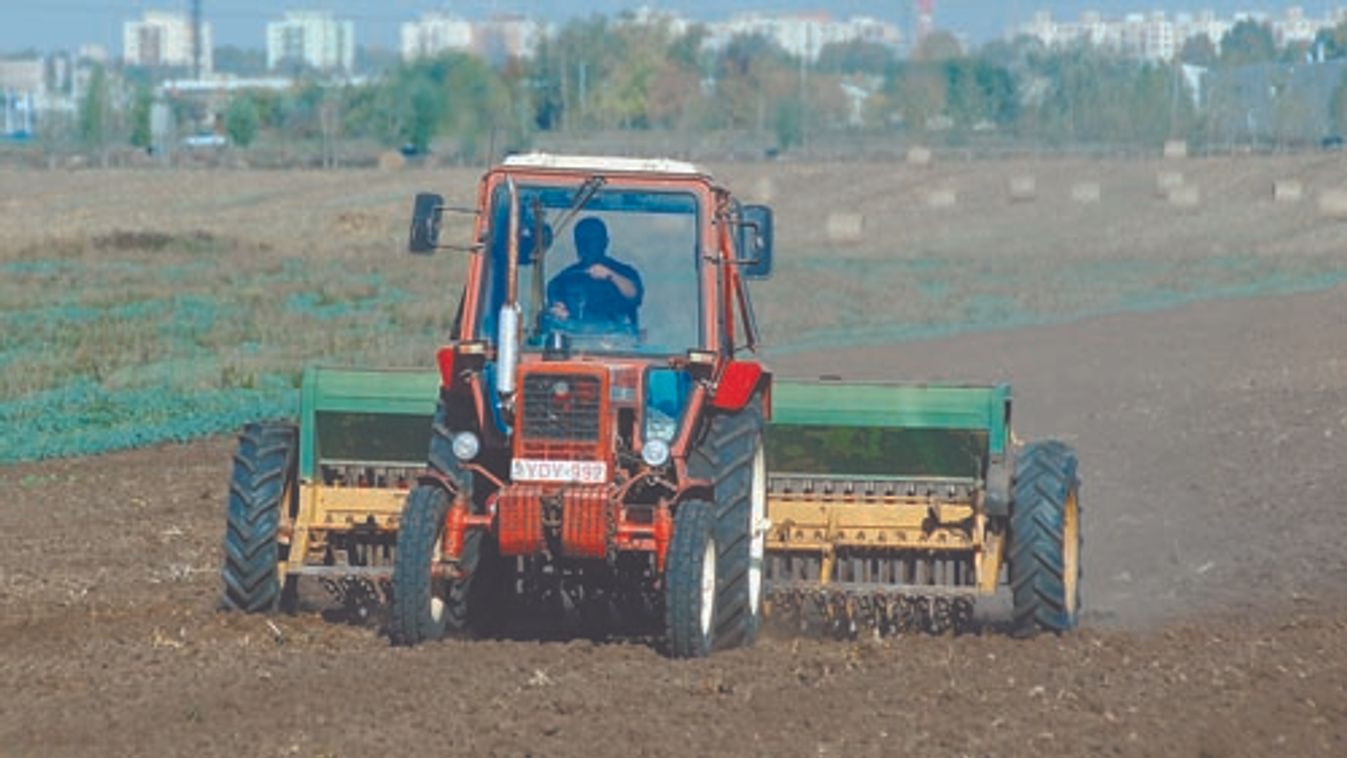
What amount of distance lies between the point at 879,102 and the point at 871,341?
6350 centimetres

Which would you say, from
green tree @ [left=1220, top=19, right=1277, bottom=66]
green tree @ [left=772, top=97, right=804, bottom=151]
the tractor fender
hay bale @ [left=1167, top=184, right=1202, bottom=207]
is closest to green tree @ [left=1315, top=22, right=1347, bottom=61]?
green tree @ [left=1220, top=19, right=1277, bottom=66]

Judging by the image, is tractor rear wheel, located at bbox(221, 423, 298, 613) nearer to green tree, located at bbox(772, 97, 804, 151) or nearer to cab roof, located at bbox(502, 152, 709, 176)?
cab roof, located at bbox(502, 152, 709, 176)

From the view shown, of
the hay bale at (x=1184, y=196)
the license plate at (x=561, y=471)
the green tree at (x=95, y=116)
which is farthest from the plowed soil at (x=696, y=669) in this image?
the green tree at (x=95, y=116)

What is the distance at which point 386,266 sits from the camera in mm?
48469

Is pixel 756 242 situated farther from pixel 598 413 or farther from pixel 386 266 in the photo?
pixel 386 266

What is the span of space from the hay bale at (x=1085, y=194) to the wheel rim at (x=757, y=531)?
51.0 m

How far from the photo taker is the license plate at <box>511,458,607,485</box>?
416 inches

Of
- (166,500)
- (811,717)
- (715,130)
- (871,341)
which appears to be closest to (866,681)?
(811,717)

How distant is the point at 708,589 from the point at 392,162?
67801 millimetres

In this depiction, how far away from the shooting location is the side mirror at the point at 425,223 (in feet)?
34.9

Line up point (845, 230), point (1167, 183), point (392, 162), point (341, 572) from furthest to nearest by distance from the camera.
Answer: point (392, 162), point (1167, 183), point (845, 230), point (341, 572)

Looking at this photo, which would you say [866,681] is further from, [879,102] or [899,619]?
[879,102]

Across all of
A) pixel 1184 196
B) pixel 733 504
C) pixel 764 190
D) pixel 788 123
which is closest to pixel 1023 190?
pixel 1184 196

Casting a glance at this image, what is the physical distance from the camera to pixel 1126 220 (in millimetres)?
58875
